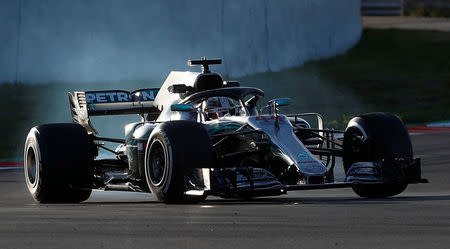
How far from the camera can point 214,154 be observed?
1203 cm

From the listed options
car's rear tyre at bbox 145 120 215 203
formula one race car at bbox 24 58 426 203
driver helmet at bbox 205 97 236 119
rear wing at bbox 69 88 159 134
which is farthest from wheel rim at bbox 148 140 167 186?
rear wing at bbox 69 88 159 134

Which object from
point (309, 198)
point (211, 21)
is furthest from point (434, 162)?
point (211, 21)

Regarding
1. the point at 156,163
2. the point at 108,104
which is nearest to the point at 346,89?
the point at 108,104

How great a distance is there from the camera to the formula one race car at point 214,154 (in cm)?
1165

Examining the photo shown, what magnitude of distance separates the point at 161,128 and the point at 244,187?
1.14 meters

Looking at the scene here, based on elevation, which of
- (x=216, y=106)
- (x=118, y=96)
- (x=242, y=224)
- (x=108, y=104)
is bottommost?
(x=242, y=224)

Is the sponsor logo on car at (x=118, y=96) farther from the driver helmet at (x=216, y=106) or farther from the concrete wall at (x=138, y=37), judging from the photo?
the concrete wall at (x=138, y=37)

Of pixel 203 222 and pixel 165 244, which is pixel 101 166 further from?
pixel 165 244

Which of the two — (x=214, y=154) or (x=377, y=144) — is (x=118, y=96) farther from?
(x=377, y=144)

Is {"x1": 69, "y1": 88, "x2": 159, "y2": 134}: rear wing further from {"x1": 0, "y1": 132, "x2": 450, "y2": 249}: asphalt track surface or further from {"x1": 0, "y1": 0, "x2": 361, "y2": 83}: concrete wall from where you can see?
{"x1": 0, "y1": 0, "x2": 361, "y2": 83}: concrete wall

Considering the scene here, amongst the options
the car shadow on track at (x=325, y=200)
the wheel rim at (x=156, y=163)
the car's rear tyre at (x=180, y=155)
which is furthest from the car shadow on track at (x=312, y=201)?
the wheel rim at (x=156, y=163)

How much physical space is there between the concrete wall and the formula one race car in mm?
11406

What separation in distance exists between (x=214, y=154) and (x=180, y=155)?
1.69 feet

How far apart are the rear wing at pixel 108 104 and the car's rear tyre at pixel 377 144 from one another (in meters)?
3.11
